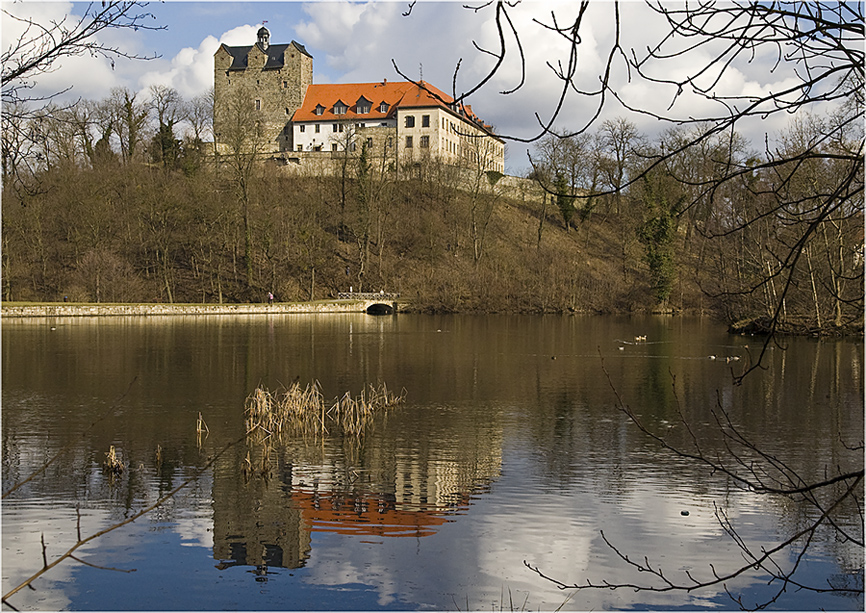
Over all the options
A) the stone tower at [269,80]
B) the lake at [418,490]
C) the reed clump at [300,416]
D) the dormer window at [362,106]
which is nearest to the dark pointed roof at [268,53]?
the stone tower at [269,80]

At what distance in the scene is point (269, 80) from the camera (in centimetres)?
7756

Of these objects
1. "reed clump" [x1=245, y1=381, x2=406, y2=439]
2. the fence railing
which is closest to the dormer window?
the fence railing

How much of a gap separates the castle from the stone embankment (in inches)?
869

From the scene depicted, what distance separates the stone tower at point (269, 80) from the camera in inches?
3019

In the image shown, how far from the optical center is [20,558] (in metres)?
8.05

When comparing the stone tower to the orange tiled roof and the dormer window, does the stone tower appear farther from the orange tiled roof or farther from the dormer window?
the dormer window

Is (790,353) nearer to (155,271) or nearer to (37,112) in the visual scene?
(37,112)

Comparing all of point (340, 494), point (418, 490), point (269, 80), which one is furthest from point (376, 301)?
point (340, 494)

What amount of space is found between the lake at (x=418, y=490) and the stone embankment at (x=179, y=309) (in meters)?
19.6

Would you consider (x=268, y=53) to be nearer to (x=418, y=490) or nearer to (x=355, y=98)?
(x=355, y=98)

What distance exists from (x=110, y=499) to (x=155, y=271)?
146ft

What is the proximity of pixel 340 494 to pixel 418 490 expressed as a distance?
40.2 inches

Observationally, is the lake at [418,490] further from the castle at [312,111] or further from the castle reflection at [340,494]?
the castle at [312,111]

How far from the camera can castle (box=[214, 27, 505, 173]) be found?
71750 millimetres
